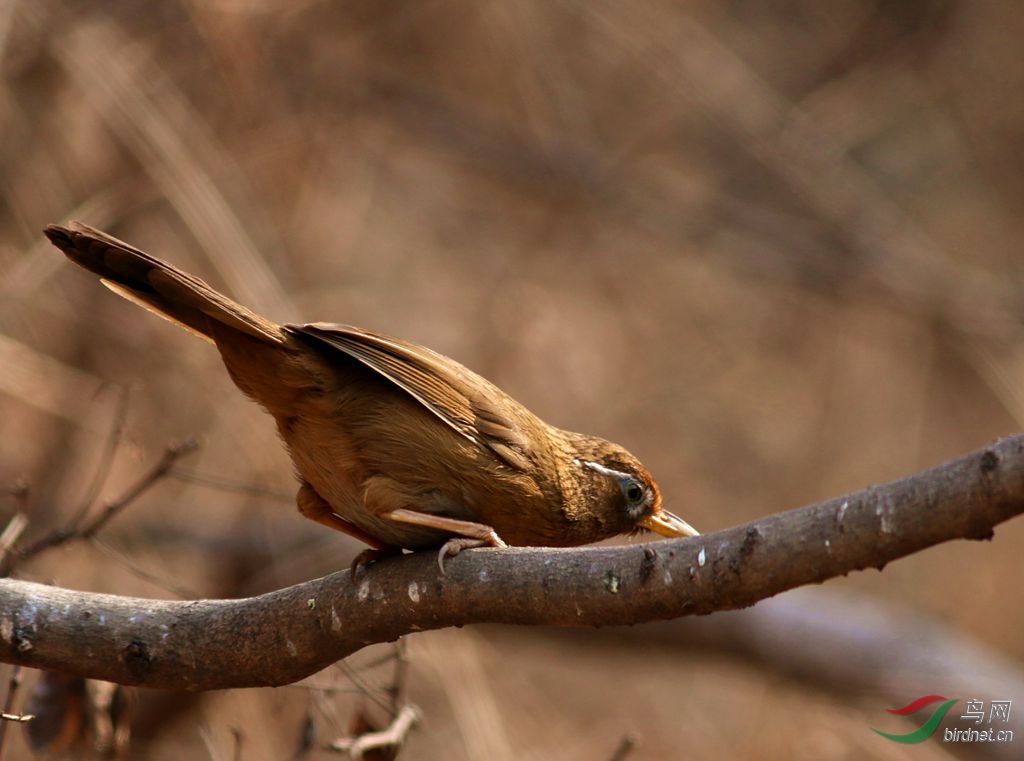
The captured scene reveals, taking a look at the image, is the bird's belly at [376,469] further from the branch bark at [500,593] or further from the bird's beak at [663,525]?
the bird's beak at [663,525]

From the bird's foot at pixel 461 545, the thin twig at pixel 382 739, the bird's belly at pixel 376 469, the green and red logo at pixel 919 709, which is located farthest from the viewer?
the green and red logo at pixel 919 709

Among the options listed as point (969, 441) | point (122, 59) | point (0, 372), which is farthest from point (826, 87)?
point (0, 372)

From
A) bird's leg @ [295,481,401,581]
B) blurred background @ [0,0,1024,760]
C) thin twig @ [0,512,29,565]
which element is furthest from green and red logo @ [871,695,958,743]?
thin twig @ [0,512,29,565]

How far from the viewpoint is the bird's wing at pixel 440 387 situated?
339 centimetres

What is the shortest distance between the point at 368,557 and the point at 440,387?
0.61m

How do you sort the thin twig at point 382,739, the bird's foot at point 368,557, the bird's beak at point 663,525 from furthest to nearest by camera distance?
the bird's beak at point 663,525 < the thin twig at point 382,739 < the bird's foot at point 368,557

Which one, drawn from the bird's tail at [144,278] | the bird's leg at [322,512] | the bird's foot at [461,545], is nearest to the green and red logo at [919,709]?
the bird's leg at [322,512]

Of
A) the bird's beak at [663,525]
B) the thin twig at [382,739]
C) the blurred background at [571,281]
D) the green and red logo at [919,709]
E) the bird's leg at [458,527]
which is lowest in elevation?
the thin twig at [382,739]

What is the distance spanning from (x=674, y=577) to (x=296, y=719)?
6.01 m

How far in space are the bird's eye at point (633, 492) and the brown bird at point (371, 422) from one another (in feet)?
1.08

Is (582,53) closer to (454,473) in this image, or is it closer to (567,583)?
(454,473)

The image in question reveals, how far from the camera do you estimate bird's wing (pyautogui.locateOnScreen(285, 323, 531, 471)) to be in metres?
3.39

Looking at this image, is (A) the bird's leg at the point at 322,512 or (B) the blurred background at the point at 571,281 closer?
(A) the bird's leg at the point at 322,512

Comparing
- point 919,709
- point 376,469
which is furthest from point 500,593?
point 919,709
